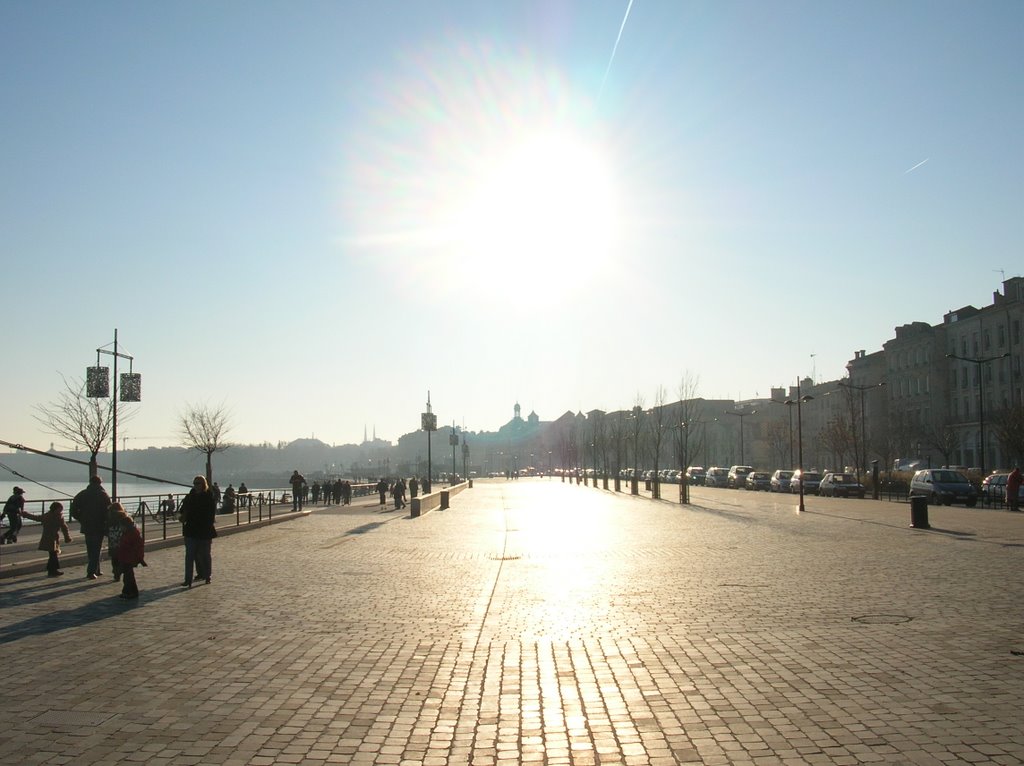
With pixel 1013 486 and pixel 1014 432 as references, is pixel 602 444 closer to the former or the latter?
pixel 1014 432

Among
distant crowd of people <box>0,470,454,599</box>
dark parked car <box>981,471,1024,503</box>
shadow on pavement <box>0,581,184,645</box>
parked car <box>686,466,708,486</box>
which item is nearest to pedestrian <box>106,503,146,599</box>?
distant crowd of people <box>0,470,454,599</box>

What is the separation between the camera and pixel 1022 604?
11320mm

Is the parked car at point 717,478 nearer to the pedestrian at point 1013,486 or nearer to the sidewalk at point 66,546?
the pedestrian at point 1013,486

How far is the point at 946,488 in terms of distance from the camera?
41.5 metres

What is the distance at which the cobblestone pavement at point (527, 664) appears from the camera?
590 centimetres

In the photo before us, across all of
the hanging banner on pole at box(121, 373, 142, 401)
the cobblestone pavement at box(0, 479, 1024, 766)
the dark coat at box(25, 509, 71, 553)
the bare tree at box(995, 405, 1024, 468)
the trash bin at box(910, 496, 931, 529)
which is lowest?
the cobblestone pavement at box(0, 479, 1024, 766)

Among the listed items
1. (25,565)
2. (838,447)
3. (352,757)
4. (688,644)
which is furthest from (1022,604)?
(838,447)

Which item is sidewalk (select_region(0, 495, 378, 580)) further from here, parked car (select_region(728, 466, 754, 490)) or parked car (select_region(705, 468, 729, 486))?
parked car (select_region(705, 468, 729, 486))

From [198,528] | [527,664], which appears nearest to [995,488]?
[198,528]

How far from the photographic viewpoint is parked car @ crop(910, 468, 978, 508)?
40.9 metres

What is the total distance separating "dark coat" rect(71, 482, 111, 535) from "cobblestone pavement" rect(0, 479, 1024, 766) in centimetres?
88

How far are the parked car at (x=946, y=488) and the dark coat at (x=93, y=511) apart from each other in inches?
1381

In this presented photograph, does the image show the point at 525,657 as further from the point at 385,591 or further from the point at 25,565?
the point at 25,565

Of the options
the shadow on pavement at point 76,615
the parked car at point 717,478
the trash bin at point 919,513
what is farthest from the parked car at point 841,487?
the shadow on pavement at point 76,615
